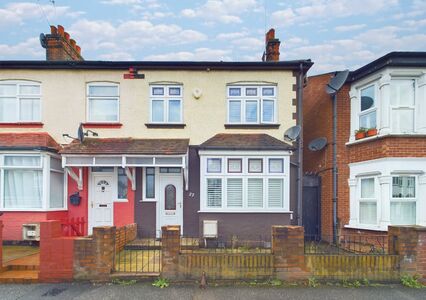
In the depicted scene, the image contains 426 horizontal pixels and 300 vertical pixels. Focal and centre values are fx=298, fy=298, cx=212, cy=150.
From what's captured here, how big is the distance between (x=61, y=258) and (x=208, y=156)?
4.78 meters

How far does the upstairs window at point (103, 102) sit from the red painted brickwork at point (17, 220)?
3.47 metres

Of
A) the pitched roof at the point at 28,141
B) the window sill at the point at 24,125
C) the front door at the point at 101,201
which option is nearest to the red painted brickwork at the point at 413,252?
the front door at the point at 101,201

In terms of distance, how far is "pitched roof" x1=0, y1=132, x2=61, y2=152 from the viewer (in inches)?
367

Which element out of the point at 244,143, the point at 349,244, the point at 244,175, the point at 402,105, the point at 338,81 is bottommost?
the point at 349,244

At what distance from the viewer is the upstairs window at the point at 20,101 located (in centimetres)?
1021

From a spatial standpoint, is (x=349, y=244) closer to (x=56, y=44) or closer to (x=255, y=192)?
(x=255, y=192)

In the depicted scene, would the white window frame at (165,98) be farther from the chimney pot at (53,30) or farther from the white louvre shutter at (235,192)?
the chimney pot at (53,30)

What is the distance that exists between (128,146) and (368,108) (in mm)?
7628

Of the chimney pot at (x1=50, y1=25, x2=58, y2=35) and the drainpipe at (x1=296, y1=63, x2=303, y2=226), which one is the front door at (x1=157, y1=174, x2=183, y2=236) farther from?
the chimney pot at (x1=50, y1=25, x2=58, y2=35)

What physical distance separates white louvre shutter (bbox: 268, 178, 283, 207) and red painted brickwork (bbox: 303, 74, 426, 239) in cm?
206

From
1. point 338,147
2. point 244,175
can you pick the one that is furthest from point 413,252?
point 244,175

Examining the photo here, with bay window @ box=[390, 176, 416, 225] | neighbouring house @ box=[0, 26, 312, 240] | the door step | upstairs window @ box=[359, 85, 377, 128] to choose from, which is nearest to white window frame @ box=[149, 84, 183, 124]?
neighbouring house @ box=[0, 26, 312, 240]

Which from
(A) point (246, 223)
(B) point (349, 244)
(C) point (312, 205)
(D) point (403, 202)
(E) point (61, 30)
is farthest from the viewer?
(E) point (61, 30)

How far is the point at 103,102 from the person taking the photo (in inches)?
408
